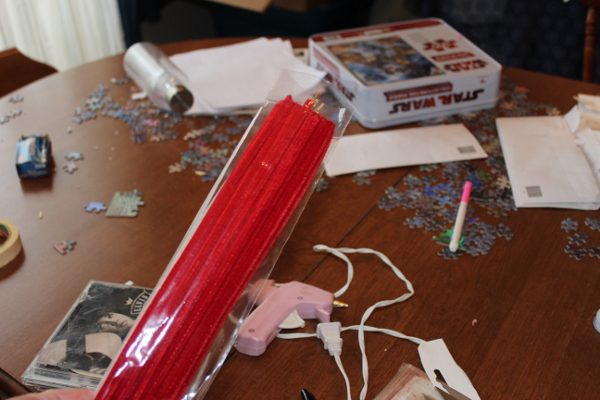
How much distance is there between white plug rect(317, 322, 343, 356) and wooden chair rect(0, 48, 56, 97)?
113cm

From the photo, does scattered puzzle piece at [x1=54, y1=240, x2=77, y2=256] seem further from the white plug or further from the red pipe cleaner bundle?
the white plug

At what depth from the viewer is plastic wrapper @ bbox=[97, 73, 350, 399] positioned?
0.72m

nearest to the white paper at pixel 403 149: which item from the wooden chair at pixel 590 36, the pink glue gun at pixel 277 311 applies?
the pink glue gun at pixel 277 311

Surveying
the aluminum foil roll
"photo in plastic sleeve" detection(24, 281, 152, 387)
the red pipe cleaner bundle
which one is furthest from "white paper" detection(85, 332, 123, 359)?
the aluminum foil roll

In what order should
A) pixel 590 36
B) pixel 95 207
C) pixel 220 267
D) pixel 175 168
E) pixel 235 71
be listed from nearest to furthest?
pixel 220 267 → pixel 95 207 → pixel 175 168 → pixel 235 71 → pixel 590 36

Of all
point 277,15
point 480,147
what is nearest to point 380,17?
point 277,15

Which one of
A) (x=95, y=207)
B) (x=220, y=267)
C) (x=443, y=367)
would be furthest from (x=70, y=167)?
(x=443, y=367)

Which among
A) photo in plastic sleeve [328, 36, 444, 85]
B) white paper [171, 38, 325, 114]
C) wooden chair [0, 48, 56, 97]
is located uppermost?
photo in plastic sleeve [328, 36, 444, 85]

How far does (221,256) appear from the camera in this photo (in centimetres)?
78

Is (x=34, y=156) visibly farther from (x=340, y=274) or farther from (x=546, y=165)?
(x=546, y=165)

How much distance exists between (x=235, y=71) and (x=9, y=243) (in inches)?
28.4

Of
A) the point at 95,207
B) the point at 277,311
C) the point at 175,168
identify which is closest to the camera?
the point at 277,311

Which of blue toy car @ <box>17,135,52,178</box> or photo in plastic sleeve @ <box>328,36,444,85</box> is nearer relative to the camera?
blue toy car @ <box>17,135,52,178</box>

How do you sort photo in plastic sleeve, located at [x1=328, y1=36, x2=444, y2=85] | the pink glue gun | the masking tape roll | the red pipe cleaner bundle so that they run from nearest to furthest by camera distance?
1. the red pipe cleaner bundle
2. the pink glue gun
3. the masking tape roll
4. photo in plastic sleeve, located at [x1=328, y1=36, x2=444, y2=85]
